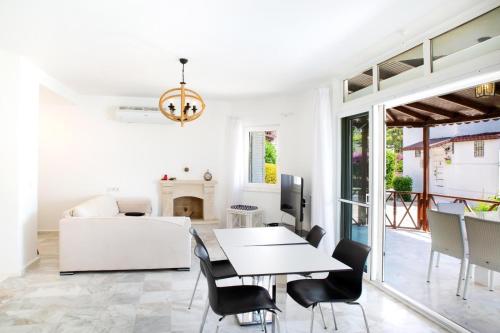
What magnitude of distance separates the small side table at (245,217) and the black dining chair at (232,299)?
336 cm

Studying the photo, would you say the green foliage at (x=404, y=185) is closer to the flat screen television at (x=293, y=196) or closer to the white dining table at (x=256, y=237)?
the flat screen television at (x=293, y=196)

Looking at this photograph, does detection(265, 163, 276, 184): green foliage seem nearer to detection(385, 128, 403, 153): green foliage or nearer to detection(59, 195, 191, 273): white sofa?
detection(59, 195, 191, 273): white sofa

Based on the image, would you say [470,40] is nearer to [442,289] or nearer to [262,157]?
[442,289]

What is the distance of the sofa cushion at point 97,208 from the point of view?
4320 millimetres

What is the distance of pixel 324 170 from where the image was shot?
4.73 metres

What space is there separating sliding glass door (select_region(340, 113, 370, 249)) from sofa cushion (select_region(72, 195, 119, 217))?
3525mm

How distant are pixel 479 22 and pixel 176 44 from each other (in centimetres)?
285

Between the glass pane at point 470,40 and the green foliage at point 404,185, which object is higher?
the glass pane at point 470,40

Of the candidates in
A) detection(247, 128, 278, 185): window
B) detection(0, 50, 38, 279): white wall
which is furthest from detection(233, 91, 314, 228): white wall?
detection(0, 50, 38, 279): white wall

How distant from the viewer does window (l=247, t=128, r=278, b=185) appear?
264 inches

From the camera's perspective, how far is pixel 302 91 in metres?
5.98

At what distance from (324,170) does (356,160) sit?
20.7 inches

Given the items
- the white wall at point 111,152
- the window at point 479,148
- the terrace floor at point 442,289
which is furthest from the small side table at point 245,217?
the window at point 479,148

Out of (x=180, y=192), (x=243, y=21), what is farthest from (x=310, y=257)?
(x=180, y=192)
